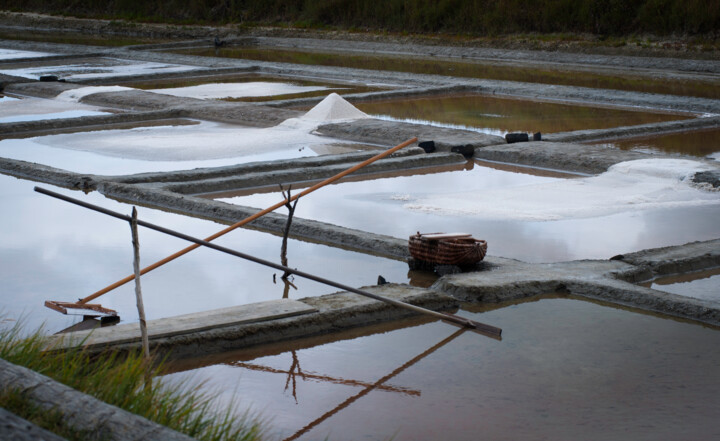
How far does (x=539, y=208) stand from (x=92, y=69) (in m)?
10.5

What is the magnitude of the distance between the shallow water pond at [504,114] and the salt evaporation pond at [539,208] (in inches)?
88.7

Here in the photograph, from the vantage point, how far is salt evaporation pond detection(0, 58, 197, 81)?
13855mm

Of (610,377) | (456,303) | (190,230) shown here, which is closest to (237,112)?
(190,230)

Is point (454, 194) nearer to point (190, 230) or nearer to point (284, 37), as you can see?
point (190, 230)

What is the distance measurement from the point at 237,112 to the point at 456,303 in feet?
19.8

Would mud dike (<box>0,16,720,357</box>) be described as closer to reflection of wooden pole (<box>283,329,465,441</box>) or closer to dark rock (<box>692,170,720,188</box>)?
dark rock (<box>692,170,720,188</box>)

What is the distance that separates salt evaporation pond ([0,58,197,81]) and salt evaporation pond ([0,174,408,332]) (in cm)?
828

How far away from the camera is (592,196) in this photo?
5.98 m

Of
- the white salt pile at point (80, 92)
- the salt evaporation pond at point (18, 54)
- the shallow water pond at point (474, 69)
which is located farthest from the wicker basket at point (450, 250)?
the salt evaporation pond at point (18, 54)

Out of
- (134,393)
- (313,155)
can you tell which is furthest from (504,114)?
(134,393)

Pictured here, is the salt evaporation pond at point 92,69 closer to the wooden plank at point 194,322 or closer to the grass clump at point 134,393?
the wooden plank at point 194,322

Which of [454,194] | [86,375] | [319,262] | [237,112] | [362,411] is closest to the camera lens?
[86,375]

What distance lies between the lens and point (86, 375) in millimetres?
2678

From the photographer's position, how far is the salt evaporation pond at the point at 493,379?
2834 millimetres
